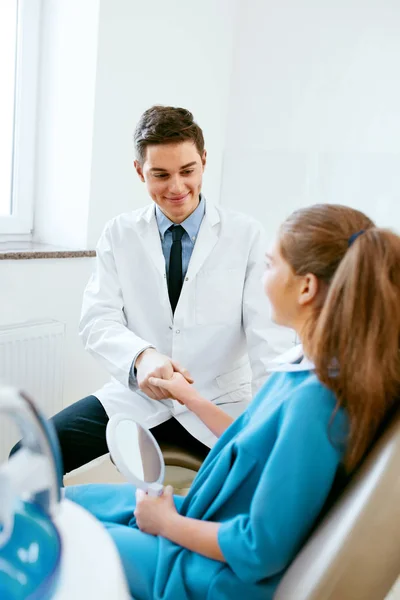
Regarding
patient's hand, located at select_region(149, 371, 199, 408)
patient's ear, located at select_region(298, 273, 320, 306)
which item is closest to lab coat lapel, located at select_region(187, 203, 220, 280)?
patient's hand, located at select_region(149, 371, 199, 408)

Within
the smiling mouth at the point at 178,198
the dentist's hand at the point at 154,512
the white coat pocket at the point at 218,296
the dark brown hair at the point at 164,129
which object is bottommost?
the dentist's hand at the point at 154,512

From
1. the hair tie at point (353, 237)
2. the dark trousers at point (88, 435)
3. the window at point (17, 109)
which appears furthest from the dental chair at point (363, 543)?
the window at point (17, 109)

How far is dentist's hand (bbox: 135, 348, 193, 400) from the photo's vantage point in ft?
4.58

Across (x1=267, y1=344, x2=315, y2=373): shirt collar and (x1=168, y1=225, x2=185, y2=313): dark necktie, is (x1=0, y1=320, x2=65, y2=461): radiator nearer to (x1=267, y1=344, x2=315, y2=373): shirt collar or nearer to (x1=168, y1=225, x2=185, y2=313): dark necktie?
(x1=168, y1=225, x2=185, y2=313): dark necktie

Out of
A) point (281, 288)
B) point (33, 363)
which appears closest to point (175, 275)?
point (33, 363)

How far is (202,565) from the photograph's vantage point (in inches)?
36.3

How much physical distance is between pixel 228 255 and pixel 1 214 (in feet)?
3.20

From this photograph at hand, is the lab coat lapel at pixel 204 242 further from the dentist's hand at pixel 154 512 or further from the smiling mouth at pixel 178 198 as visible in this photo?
the dentist's hand at pixel 154 512

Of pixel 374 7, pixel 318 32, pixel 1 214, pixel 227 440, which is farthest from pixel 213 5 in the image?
pixel 227 440

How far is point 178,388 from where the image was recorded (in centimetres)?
134

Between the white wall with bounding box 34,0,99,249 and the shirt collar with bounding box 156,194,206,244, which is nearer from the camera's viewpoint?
the shirt collar with bounding box 156,194,206,244

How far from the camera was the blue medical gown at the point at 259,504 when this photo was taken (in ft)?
2.81

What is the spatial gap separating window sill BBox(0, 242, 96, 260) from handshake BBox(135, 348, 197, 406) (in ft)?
2.10

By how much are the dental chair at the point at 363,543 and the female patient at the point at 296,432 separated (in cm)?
6
